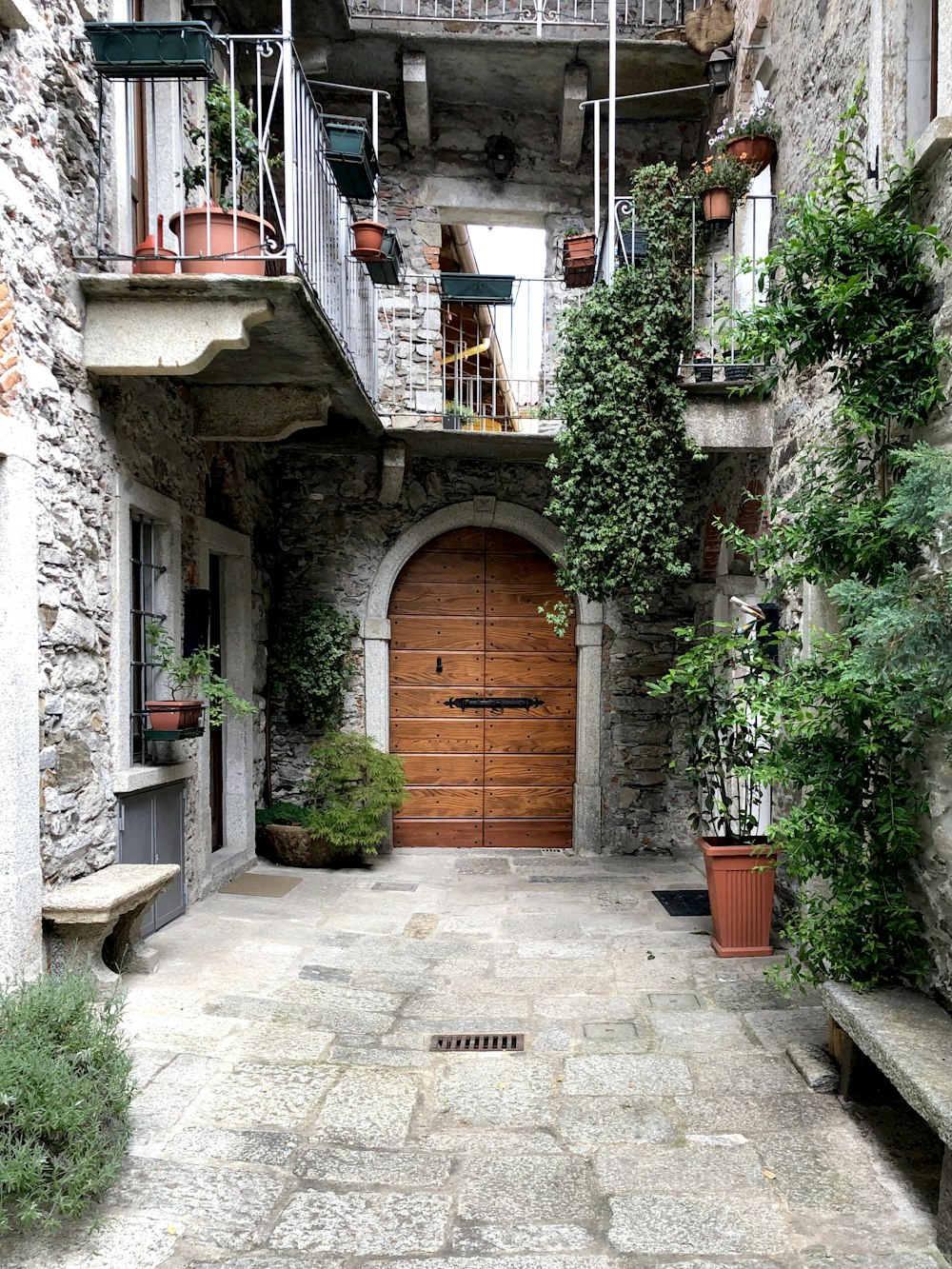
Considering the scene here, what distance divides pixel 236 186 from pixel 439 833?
4.85 metres

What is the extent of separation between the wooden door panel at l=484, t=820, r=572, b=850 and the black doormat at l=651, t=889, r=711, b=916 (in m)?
1.47

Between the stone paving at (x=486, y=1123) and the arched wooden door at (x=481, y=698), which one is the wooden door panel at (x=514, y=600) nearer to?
the arched wooden door at (x=481, y=698)

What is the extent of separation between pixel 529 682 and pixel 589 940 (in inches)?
107

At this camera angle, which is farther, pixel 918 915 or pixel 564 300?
pixel 564 300

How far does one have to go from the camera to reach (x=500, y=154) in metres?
6.76

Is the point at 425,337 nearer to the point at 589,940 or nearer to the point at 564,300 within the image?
the point at 564,300

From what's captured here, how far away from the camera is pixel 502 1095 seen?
9.66ft

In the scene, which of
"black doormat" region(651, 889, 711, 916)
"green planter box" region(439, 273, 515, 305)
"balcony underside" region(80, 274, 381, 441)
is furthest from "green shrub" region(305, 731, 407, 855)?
"green planter box" region(439, 273, 515, 305)

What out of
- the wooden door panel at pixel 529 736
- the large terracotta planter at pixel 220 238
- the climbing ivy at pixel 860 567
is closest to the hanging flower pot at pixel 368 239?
the large terracotta planter at pixel 220 238

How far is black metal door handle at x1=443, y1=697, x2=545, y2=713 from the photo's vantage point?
695 centimetres

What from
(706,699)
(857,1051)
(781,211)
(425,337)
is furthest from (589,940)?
(425,337)

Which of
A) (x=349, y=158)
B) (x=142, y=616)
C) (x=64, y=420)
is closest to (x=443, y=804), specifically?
(x=142, y=616)

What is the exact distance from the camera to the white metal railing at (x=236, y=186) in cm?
368

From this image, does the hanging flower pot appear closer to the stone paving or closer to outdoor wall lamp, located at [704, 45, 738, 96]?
outdoor wall lamp, located at [704, 45, 738, 96]
